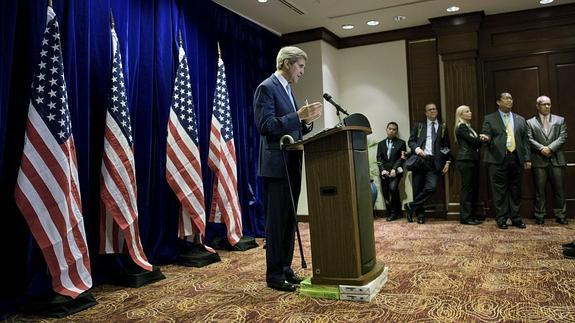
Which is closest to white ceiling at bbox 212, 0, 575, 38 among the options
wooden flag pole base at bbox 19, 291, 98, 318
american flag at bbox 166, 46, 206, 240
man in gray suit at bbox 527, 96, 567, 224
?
man in gray suit at bbox 527, 96, 567, 224

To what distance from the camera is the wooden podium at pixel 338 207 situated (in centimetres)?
235

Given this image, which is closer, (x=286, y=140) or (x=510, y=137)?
(x=286, y=140)

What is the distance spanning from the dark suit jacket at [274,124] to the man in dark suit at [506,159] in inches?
126

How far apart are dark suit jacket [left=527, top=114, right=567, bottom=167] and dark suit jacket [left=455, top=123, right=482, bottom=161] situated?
2.07 ft

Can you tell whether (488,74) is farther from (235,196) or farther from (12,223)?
(12,223)

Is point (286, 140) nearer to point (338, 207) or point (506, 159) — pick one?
point (338, 207)

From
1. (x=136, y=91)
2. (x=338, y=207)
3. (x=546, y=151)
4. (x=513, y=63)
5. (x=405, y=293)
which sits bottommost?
(x=405, y=293)

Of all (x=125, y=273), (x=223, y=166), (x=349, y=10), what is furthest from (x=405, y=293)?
(x=349, y=10)

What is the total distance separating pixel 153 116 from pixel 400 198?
398cm

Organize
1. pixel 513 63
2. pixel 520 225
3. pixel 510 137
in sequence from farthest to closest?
pixel 513 63, pixel 510 137, pixel 520 225

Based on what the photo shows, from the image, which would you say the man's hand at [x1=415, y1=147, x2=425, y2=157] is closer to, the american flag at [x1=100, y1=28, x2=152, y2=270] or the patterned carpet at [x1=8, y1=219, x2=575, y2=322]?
the patterned carpet at [x1=8, y1=219, x2=575, y2=322]

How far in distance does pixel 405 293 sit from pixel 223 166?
2236 mm

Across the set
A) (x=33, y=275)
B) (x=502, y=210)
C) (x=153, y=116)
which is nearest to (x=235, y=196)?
(x=153, y=116)

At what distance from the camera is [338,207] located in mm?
2381
